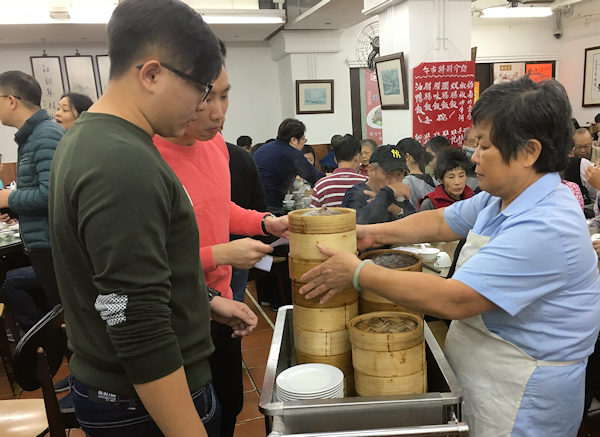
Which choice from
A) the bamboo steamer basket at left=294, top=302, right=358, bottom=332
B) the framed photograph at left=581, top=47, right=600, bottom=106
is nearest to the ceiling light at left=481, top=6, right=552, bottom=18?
the framed photograph at left=581, top=47, right=600, bottom=106

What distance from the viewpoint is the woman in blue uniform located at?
3.86 ft

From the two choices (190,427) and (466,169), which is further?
(466,169)

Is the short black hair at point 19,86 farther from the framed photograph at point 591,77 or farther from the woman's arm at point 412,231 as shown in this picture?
the framed photograph at point 591,77

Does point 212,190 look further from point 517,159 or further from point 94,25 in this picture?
point 94,25

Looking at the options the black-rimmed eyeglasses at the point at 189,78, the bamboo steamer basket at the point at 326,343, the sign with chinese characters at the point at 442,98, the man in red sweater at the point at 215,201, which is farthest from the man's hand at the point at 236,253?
the sign with chinese characters at the point at 442,98

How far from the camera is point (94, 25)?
7.22m

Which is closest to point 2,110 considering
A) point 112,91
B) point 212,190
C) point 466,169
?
point 212,190

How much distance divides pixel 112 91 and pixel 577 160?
5.26 metres

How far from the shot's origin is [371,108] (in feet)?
32.0

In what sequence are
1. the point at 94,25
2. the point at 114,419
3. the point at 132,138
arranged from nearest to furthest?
1. the point at 132,138
2. the point at 114,419
3. the point at 94,25

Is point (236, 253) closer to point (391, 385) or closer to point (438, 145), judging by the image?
point (391, 385)

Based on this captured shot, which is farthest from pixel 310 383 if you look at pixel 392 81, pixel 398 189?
pixel 392 81

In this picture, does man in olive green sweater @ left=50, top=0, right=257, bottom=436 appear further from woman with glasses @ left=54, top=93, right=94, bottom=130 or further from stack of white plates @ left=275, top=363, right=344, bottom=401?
woman with glasses @ left=54, top=93, right=94, bottom=130

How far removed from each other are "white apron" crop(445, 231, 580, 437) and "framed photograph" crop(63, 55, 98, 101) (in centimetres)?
850
